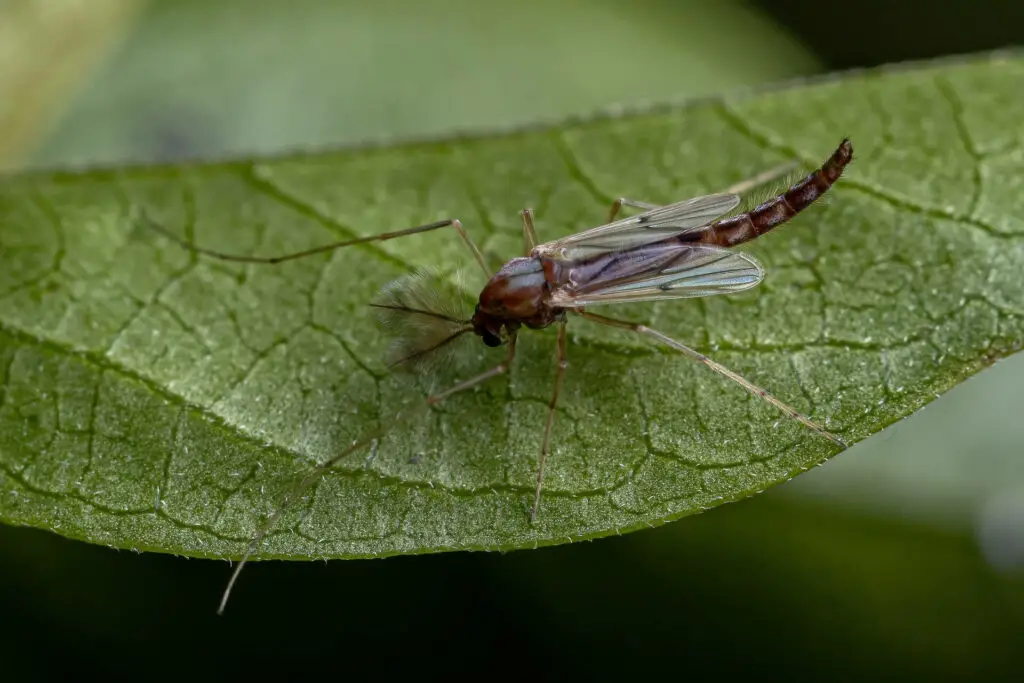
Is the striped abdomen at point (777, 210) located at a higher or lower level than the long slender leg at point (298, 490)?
higher

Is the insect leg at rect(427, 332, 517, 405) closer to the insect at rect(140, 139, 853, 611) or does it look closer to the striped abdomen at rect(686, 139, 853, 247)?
the insect at rect(140, 139, 853, 611)

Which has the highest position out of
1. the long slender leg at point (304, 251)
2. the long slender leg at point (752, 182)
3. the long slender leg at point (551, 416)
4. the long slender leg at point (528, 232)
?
the long slender leg at point (752, 182)

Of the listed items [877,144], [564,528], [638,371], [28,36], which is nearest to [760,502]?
[638,371]

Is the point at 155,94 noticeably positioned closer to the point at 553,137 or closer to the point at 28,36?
the point at 28,36

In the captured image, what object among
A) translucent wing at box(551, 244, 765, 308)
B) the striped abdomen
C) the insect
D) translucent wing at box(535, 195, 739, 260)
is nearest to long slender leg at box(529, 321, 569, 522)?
A: the insect

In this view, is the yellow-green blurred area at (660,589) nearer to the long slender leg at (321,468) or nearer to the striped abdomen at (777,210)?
the long slender leg at (321,468)

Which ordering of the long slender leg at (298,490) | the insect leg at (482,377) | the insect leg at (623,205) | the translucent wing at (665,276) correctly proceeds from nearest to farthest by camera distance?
the long slender leg at (298,490), the insect leg at (482,377), the translucent wing at (665,276), the insect leg at (623,205)

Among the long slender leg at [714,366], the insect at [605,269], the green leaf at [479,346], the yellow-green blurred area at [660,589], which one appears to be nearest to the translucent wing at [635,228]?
the insect at [605,269]
